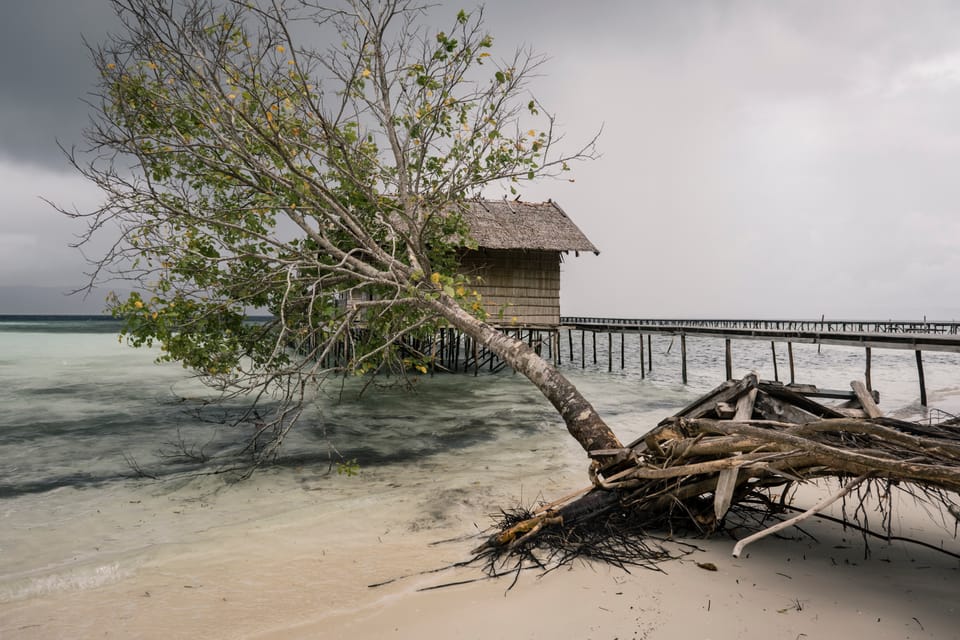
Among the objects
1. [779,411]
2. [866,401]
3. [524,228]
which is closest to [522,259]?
[524,228]

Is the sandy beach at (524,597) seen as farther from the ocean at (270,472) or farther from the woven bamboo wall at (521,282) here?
the woven bamboo wall at (521,282)

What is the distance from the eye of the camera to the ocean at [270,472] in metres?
5.38

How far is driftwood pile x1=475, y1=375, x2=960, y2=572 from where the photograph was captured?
11.4 ft

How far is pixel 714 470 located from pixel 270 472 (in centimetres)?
627

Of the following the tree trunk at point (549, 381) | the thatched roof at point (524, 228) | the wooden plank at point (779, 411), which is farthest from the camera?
the thatched roof at point (524, 228)

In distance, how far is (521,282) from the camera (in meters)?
18.2

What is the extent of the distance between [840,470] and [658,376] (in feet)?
63.8

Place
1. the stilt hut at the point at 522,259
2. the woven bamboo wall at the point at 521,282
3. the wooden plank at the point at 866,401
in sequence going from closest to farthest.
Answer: the wooden plank at the point at 866,401
the stilt hut at the point at 522,259
the woven bamboo wall at the point at 521,282

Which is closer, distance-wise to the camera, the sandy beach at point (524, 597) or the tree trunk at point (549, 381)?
the sandy beach at point (524, 597)

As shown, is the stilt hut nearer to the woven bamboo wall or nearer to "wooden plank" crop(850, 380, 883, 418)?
the woven bamboo wall

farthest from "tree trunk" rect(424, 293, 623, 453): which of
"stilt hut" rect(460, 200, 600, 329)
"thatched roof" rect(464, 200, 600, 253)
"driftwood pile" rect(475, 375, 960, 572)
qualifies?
"stilt hut" rect(460, 200, 600, 329)

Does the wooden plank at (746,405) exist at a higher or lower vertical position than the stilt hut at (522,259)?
lower

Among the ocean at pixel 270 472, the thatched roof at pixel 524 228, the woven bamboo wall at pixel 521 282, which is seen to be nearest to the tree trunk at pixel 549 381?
Answer: the ocean at pixel 270 472

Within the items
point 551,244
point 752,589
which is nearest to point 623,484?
point 752,589
